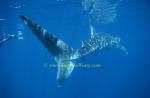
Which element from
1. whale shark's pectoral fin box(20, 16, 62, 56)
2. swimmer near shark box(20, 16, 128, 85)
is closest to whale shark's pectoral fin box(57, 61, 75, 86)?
swimmer near shark box(20, 16, 128, 85)

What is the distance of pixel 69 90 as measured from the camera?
56281mm

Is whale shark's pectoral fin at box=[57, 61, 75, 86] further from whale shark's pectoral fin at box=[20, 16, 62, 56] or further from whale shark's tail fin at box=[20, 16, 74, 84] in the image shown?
whale shark's pectoral fin at box=[20, 16, 62, 56]

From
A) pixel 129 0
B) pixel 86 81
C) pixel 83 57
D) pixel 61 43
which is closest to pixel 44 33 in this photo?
pixel 61 43

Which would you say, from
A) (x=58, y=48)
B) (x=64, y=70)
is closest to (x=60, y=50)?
(x=58, y=48)

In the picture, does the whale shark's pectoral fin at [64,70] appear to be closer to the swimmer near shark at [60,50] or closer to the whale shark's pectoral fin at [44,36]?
the swimmer near shark at [60,50]

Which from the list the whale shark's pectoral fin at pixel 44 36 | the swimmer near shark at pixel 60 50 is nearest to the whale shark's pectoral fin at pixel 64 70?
the swimmer near shark at pixel 60 50

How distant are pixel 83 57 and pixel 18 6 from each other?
18.5 meters

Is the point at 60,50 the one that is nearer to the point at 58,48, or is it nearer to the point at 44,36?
the point at 58,48

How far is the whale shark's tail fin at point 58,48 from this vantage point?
5925 mm

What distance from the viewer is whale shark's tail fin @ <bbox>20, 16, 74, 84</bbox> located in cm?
592

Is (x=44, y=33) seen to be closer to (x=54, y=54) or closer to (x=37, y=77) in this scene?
(x=54, y=54)

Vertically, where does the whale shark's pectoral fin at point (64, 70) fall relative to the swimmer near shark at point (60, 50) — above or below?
below

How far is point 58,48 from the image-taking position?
7.06 metres

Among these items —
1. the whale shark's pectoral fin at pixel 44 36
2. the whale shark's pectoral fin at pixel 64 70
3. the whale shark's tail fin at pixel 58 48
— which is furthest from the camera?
the whale shark's pectoral fin at pixel 64 70
